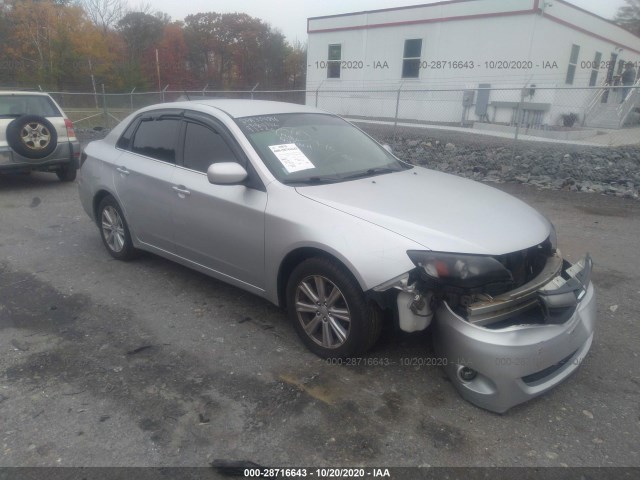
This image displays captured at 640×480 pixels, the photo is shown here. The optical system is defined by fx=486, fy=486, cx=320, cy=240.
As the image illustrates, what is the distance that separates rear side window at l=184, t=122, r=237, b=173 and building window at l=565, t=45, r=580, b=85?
17061mm

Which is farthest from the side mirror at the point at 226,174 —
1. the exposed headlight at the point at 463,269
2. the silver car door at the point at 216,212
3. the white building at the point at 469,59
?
the white building at the point at 469,59

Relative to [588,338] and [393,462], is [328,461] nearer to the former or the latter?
[393,462]

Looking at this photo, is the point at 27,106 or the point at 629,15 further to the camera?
the point at 629,15

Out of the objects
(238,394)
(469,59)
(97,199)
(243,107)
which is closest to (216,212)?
(243,107)

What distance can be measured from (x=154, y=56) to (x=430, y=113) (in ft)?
118

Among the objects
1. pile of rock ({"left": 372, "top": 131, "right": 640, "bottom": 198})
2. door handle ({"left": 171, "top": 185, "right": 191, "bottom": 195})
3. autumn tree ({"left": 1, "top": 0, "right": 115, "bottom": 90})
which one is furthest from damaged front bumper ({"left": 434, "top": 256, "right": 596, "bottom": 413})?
autumn tree ({"left": 1, "top": 0, "right": 115, "bottom": 90})

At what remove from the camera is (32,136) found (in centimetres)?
778

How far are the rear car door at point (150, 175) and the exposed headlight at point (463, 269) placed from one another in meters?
2.39

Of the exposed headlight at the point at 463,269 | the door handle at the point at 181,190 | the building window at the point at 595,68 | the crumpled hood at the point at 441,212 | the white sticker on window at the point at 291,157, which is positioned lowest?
the exposed headlight at the point at 463,269

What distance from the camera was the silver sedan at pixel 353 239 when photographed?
265cm

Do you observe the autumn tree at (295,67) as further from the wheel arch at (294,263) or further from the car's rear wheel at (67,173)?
the wheel arch at (294,263)

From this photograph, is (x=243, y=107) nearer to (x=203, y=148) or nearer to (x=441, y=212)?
(x=203, y=148)

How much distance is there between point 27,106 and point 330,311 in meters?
7.97

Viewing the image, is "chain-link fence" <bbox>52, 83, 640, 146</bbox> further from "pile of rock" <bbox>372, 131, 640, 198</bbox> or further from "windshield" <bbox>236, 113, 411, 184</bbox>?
"windshield" <bbox>236, 113, 411, 184</bbox>
